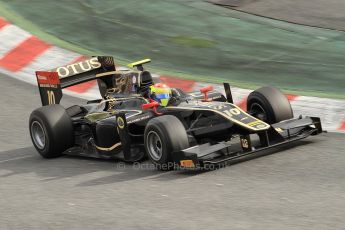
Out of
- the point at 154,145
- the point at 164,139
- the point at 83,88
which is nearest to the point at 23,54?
the point at 83,88

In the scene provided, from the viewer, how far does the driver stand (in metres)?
8.95

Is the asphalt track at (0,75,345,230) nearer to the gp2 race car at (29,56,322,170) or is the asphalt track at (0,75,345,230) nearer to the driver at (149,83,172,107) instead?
the gp2 race car at (29,56,322,170)

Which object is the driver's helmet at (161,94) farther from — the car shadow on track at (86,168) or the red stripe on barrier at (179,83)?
the red stripe on barrier at (179,83)

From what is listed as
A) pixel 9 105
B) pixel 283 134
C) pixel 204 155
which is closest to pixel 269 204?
pixel 204 155

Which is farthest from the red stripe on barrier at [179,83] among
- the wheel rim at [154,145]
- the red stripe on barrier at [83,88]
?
the wheel rim at [154,145]

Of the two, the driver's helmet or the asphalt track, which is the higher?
the driver's helmet

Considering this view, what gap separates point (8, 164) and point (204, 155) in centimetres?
307

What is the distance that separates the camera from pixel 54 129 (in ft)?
30.6

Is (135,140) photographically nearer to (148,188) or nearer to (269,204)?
(148,188)

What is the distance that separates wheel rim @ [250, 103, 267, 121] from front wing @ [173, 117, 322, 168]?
0.32m

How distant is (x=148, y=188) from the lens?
7559mm

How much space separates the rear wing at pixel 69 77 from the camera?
10.2 metres

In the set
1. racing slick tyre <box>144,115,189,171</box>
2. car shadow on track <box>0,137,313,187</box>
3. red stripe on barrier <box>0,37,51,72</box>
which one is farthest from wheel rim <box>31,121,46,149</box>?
red stripe on barrier <box>0,37,51,72</box>

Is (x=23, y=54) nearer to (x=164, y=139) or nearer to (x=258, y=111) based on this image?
(x=258, y=111)
